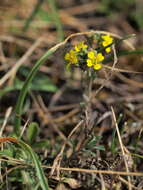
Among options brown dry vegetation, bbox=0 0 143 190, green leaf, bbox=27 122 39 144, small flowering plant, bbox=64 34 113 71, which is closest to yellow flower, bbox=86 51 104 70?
small flowering plant, bbox=64 34 113 71

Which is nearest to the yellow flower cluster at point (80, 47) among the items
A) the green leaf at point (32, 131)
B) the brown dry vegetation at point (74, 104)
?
Result: the brown dry vegetation at point (74, 104)

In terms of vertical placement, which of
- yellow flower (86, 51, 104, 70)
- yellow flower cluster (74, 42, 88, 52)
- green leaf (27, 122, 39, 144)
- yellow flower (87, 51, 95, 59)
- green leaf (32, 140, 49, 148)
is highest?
yellow flower cluster (74, 42, 88, 52)

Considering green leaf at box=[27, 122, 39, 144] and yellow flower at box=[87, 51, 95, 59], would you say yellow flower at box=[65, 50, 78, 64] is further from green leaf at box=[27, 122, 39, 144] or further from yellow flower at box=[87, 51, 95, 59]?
green leaf at box=[27, 122, 39, 144]

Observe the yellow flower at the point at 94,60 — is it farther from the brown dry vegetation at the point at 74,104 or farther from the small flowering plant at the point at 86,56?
the brown dry vegetation at the point at 74,104

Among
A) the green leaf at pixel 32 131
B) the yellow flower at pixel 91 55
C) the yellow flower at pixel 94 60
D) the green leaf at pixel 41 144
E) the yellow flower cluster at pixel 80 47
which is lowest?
the green leaf at pixel 41 144

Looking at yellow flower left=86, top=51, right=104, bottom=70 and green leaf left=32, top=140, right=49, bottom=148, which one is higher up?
yellow flower left=86, top=51, right=104, bottom=70

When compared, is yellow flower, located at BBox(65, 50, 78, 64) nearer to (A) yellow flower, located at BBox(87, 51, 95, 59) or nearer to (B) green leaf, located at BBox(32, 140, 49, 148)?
(A) yellow flower, located at BBox(87, 51, 95, 59)

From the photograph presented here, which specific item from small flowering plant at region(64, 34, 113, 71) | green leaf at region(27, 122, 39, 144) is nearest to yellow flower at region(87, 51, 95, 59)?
small flowering plant at region(64, 34, 113, 71)

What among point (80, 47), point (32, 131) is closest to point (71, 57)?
point (80, 47)

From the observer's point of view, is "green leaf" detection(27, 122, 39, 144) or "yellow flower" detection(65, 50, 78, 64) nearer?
"yellow flower" detection(65, 50, 78, 64)

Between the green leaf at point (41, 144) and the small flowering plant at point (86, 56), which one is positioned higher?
the small flowering plant at point (86, 56)

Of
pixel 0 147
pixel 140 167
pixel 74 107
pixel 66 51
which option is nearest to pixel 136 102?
pixel 74 107

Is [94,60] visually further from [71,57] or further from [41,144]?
[41,144]

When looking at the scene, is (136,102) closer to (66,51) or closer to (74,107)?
(74,107)
